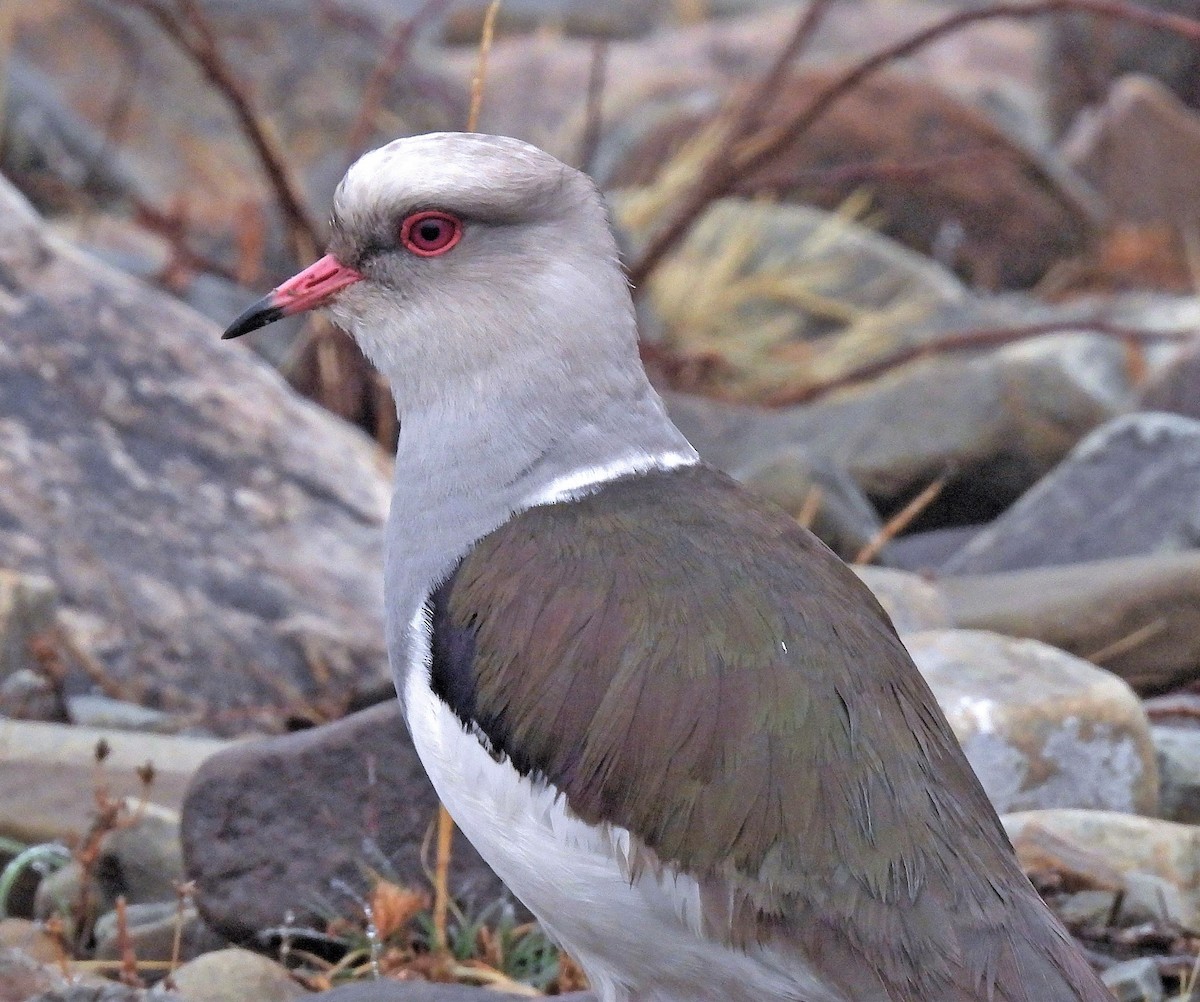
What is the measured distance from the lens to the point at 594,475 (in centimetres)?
323

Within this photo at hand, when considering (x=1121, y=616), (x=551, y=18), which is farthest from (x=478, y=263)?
(x=551, y=18)

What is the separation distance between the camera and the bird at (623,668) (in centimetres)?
274

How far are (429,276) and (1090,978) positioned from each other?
163cm

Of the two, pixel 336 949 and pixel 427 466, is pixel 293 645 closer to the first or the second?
pixel 336 949

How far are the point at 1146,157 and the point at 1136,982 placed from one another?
31.6 feet

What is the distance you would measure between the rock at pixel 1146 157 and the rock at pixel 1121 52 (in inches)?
71.2

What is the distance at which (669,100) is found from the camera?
13461 mm

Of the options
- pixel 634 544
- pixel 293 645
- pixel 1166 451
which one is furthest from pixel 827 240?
pixel 634 544

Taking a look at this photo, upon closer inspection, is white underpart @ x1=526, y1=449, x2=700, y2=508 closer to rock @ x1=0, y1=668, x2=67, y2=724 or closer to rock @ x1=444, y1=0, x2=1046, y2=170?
rock @ x1=0, y1=668, x2=67, y2=724

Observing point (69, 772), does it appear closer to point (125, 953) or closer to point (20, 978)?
point (125, 953)

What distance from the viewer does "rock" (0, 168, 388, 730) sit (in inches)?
202

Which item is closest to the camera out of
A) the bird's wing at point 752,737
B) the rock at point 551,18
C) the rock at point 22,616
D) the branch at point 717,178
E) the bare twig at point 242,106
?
the bird's wing at point 752,737

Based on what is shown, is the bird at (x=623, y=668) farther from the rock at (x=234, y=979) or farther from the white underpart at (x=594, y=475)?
the rock at (x=234, y=979)

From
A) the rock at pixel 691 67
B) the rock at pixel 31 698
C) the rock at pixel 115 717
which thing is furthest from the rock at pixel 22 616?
the rock at pixel 691 67
